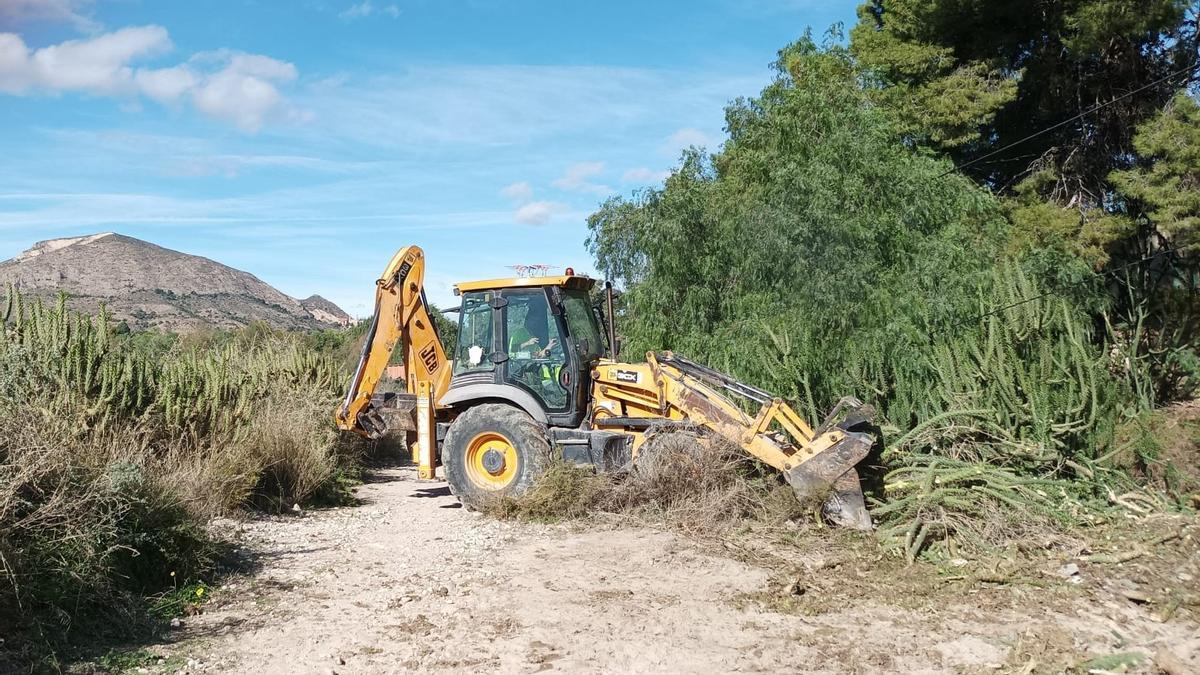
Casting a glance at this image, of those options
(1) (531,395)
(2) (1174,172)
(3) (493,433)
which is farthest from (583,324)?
(2) (1174,172)

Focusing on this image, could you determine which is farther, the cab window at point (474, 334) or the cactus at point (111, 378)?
the cab window at point (474, 334)

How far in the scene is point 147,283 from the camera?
44.1 metres

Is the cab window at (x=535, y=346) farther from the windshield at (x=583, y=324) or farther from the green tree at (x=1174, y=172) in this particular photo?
the green tree at (x=1174, y=172)

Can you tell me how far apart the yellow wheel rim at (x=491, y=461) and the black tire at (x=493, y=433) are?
0.04 ft

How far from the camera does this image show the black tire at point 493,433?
32.5 ft

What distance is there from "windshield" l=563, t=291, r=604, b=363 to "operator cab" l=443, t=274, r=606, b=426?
14 mm

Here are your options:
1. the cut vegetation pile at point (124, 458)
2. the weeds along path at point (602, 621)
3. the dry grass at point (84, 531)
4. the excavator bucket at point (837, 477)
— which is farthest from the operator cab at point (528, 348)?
the dry grass at point (84, 531)

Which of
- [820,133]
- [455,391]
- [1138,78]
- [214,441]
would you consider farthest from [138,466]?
[1138,78]

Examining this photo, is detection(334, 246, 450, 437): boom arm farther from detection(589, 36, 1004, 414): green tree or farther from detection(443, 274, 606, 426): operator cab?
→ detection(589, 36, 1004, 414): green tree

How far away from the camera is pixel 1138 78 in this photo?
15.4 m

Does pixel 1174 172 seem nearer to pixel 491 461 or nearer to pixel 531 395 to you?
pixel 531 395

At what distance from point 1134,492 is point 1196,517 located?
602 millimetres

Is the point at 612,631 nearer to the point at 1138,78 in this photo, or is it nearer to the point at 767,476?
the point at 767,476

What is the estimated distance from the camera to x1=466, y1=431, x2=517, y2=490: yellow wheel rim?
10.2m
